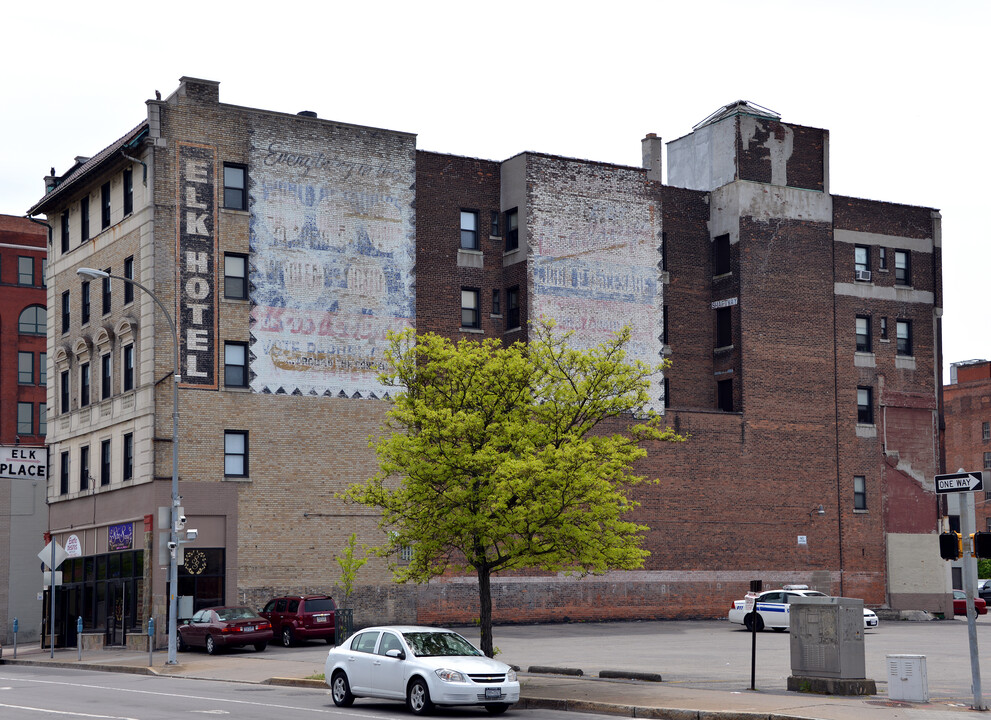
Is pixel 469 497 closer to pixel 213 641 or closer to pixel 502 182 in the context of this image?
pixel 213 641

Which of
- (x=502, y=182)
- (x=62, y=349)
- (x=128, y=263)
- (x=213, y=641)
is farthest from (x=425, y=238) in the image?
(x=213, y=641)

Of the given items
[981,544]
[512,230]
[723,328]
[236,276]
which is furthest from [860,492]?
[981,544]

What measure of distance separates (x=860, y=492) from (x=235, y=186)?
3356 centimetres

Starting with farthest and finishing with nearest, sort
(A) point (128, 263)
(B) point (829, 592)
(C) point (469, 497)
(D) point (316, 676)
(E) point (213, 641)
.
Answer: (B) point (829, 592)
(A) point (128, 263)
(E) point (213, 641)
(D) point (316, 676)
(C) point (469, 497)

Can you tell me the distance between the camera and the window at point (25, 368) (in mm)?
86625

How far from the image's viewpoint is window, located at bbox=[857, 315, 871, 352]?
63344 millimetres

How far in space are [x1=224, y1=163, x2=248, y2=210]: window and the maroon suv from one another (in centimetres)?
1541

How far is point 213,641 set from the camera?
4131 centimetres

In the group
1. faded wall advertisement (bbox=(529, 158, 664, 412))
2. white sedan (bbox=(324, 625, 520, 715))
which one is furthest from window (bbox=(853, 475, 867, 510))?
white sedan (bbox=(324, 625, 520, 715))

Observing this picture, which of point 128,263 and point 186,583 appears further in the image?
point 128,263

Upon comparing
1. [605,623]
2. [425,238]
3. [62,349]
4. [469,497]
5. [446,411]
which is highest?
[425,238]

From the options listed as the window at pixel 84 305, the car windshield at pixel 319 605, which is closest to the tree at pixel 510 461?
the car windshield at pixel 319 605

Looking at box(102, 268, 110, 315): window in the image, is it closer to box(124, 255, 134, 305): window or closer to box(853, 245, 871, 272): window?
box(124, 255, 134, 305): window

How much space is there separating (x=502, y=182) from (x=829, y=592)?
24803 mm
